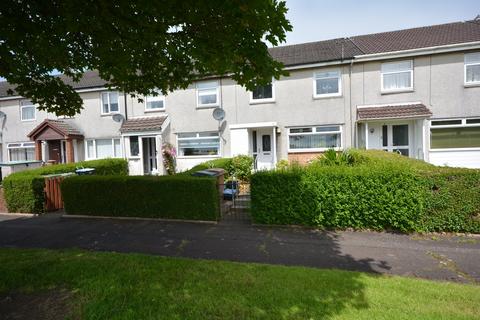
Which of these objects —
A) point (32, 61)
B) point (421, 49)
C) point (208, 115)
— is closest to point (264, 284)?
point (32, 61)

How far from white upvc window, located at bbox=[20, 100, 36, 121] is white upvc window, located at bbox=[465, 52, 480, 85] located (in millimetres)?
25066

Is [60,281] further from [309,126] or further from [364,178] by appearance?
[309,126]

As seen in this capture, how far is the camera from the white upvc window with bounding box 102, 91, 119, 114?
17.5m

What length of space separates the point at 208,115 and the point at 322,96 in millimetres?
6085

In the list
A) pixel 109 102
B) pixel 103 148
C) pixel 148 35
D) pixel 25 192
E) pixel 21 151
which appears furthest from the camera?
pixel 21 151

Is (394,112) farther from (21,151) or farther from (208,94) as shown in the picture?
(21,151)

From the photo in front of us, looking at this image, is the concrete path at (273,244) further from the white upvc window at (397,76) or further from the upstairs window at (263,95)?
the white upvc window at (397,76)

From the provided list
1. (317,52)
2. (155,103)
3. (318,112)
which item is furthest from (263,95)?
(155,103)

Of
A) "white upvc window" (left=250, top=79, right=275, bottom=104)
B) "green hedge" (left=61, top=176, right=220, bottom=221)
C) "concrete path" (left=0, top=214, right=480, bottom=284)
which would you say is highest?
"white upvc window" (left=250, top=79, right=275, bottom=104)

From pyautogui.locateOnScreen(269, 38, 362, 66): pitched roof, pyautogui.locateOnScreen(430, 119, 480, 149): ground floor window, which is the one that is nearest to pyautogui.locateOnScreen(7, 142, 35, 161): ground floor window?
pyautogui.locateOnScreen(269, 38, 362, 66): pitched roof

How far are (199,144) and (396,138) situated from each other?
10.1 metres

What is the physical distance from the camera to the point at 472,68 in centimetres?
1272

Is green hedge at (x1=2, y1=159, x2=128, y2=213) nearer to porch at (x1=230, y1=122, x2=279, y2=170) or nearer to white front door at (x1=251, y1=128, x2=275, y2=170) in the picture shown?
porch at (x1=230, y1=122, x2=279, y2=170)

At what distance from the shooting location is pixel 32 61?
5816 millimetres
